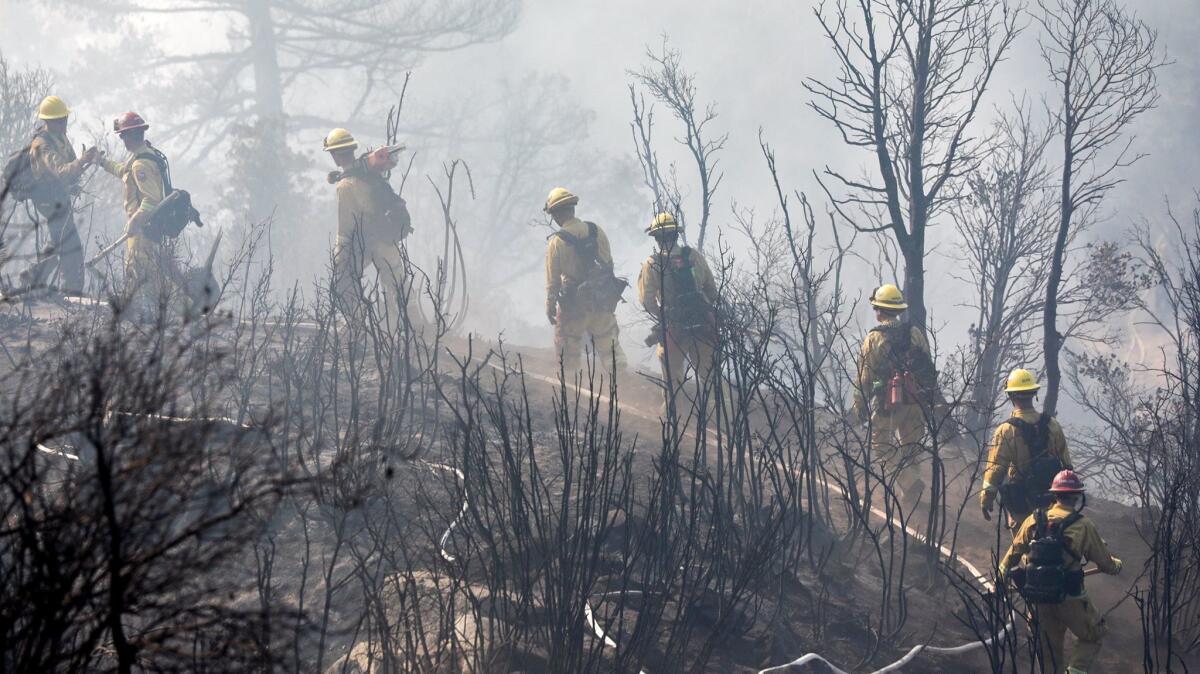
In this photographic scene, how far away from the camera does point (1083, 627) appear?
245 inches

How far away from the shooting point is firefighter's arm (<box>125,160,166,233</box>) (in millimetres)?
9852

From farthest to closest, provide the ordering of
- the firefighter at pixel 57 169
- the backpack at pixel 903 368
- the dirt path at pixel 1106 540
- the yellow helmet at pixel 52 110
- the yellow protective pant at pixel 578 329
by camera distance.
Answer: the yellow protective pant at pixel 578 329 < the yellow helmet at pixel 52 110 < the firefighter at pixel 57 169 < the backpack at pixel 903 368 < the dirt path at pixel 1106 540

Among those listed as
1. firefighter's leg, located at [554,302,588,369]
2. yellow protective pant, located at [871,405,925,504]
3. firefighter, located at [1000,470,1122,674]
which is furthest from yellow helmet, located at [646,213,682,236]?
firefighter, located at [1000,470,1122,674]

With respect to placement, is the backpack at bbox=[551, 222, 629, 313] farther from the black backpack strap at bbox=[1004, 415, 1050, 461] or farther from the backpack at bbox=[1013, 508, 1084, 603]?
the backpack at bbox=[1013, 508, 1084, 603]

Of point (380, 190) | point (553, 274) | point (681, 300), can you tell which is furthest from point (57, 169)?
point (681, 300)

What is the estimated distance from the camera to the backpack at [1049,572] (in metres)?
6.07

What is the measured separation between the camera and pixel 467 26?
2677 centimetres

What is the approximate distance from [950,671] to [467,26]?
23019mm

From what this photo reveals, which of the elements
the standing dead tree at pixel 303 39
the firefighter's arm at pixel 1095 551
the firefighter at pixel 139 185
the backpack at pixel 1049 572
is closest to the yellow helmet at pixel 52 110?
the firefighter at pixel 139 185

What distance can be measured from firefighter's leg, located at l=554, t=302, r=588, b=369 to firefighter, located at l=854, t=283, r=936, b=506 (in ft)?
9.48

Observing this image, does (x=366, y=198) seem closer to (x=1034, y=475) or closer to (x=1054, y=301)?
(x=1054, y=301)

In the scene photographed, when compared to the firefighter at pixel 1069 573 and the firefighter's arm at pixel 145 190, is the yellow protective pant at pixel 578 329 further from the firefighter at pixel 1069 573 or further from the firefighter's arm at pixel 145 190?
the firefighter at pixel 1069 573

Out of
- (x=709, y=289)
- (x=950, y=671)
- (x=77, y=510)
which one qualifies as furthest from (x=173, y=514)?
(x=709, y=289)

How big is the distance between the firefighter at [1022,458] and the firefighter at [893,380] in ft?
3.32
